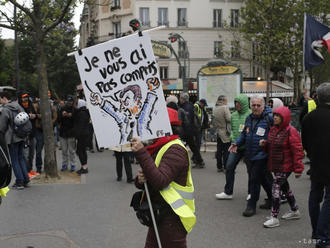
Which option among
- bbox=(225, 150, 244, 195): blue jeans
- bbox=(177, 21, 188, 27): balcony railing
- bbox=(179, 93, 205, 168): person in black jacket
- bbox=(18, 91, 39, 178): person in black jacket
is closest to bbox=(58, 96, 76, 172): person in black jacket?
bbox=(18, 91, 39, 178): person in black jacket

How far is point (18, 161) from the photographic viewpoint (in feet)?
25.6

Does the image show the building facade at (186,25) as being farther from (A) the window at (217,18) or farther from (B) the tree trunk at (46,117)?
(B) the tree trunk at (46,117)

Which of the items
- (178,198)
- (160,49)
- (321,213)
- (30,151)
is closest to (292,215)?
(321,213)

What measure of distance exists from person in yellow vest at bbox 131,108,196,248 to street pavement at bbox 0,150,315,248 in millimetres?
1896

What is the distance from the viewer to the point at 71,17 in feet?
30.7

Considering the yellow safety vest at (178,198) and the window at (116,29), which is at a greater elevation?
the window at (116,29)

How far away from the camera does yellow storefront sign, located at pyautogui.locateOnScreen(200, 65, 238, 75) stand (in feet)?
50.1

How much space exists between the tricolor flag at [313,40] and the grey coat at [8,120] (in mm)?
6125

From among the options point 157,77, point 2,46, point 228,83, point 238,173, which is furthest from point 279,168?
point 2,46

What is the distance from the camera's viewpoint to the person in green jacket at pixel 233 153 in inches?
272

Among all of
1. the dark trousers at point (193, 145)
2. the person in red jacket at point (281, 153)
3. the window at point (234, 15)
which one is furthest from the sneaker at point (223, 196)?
the window at point (234, 15)

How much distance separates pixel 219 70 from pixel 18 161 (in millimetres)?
9356

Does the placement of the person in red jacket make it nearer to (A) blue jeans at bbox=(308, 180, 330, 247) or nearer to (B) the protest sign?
(A) blue jeans at bbox=(308, 180, 330, 247)

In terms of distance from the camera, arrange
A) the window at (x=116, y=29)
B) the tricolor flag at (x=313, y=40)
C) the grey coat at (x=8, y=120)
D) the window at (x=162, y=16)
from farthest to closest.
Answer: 1. the window at (x=116, y=29)
2. the window at (x=162, y=16)
3. the tricolor flag at (x=313, y=40)
4. the grey coat at (x=8, y=120)
